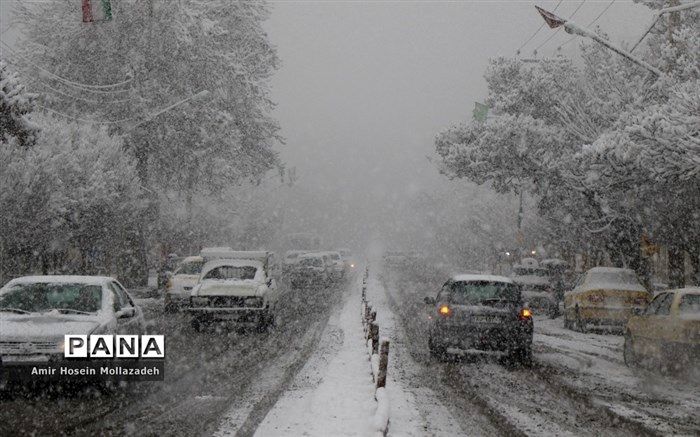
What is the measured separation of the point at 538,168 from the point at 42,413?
22570 mm

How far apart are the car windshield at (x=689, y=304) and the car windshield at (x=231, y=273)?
10982 mm

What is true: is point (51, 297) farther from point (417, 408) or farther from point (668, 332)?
point (668, 332)

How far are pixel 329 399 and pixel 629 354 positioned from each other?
718cm

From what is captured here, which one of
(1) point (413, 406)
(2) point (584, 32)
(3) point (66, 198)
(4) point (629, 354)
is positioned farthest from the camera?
(3) point (66, 198)

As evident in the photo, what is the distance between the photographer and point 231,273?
22531 mm

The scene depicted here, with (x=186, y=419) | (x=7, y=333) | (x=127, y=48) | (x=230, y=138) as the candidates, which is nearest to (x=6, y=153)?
(x=127, y=48)

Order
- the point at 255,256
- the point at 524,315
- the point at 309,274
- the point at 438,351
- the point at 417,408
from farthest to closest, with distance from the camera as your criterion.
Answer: the point at 309,274, the point at 255,256, the point at 438,351, the point at 524,315, the point at 417,408

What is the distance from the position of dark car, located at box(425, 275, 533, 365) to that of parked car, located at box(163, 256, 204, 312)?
11.8 meters

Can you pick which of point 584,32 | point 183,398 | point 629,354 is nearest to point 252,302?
point 629,354

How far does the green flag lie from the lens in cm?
3164

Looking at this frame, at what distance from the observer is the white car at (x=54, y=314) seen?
10359mm

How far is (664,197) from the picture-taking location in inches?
1007

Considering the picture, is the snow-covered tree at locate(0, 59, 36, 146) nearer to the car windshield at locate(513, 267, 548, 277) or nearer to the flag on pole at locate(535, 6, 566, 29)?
the flag on pole at locate(535, 6, 566, 29)

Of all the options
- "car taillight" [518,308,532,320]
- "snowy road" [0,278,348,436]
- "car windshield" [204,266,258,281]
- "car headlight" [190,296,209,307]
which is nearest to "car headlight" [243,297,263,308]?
"car headlight" [190,296,209,307]
